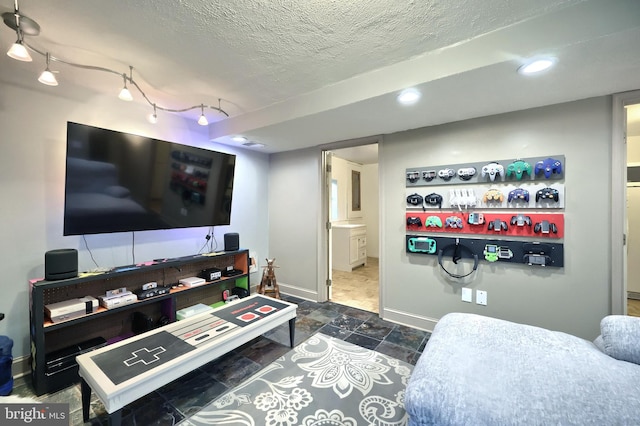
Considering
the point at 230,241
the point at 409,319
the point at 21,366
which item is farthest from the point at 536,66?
the point at 21,366

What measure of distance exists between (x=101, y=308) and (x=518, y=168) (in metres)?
3.78

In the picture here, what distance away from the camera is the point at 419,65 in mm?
1788

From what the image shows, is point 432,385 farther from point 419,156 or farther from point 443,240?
point 419,156

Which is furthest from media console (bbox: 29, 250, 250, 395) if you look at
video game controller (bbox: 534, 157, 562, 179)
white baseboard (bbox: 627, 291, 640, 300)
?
white baseboard (bbox: 627, 291, 640, 300)

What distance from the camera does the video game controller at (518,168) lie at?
2227 mm

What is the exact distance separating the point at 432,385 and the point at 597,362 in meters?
0.87

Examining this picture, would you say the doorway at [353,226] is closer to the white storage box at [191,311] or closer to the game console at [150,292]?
the white storage box at [191,311]

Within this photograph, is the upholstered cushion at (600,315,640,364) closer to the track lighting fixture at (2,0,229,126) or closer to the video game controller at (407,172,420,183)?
the video game controller at (407,172,420,183)

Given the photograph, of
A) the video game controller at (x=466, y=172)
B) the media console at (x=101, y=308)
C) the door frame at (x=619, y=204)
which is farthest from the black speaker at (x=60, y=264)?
the door frame at (x=619, y=204)

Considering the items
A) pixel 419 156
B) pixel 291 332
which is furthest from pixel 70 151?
pixel 419 156

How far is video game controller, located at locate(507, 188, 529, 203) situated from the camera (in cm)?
225

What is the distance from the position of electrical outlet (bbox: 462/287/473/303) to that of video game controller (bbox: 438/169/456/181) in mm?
1141

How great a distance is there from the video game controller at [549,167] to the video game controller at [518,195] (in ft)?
0.62

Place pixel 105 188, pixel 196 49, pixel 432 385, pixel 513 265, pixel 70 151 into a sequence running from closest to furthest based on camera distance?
pixel 432 385, pixel 196 49, pixel 70 151, pixel 105 188, pixel 513 265
